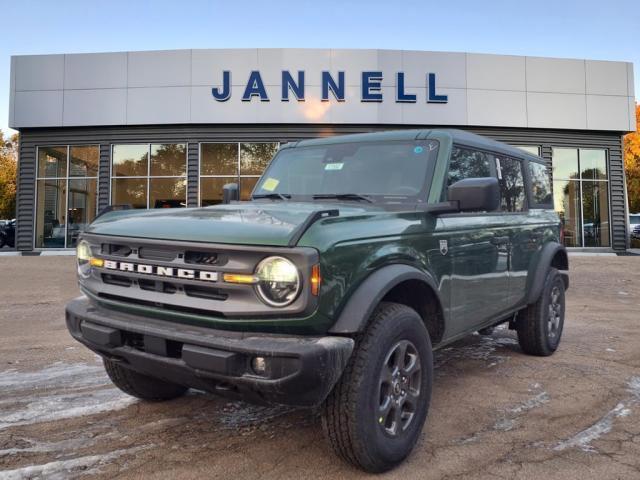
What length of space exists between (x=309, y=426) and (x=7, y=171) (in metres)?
42.7

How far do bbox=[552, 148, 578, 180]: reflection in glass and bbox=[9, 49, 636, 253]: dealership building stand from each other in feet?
0.17

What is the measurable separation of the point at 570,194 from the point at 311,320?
61.8 feet

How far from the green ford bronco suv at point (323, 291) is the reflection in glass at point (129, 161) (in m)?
15.0

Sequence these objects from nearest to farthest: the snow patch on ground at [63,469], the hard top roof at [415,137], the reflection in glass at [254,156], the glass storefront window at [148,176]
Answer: the snow patch on ground at [63,469], the hard top roof at [415,137], the reflection in glass at [254,156], the glass storefront window at [148,176]

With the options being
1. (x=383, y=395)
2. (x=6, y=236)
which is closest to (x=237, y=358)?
(x=383, y=395)

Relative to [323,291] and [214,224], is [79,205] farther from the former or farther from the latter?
[323,291]

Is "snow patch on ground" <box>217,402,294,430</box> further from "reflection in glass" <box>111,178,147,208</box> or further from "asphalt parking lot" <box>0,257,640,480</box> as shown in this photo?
"reflection in glass" <box>111,178,147,208</box>

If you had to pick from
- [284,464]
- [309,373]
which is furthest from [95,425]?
[309,373]

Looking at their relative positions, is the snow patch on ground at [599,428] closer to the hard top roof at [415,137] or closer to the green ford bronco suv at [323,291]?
the green ford bronco suv at [323,291]

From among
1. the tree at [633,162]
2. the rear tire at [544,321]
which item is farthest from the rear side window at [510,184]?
the tree at [633,162]

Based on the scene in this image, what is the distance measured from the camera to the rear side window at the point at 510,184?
4195 mm

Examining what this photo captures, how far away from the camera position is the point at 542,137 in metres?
17.8

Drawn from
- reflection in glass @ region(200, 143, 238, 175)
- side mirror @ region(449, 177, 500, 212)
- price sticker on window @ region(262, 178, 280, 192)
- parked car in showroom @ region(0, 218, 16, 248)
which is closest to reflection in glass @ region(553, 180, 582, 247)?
reflection in glass @ region(200, 143, 238, 175)

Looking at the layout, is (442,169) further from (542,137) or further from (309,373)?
(542,137)
